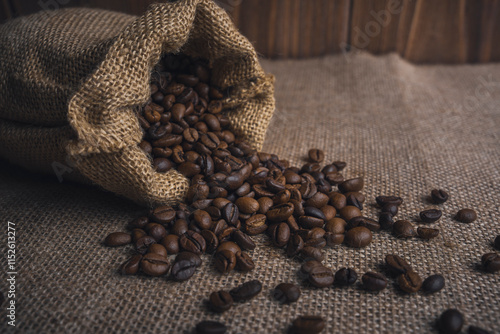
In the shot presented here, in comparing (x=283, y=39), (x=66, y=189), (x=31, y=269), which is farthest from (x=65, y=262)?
(x=283, y=39)

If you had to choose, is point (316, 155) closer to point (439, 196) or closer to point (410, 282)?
point (439, 196)

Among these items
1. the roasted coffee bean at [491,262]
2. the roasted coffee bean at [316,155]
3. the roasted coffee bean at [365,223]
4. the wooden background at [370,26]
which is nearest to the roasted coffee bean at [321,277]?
the roasted coffee bean at [365,223]

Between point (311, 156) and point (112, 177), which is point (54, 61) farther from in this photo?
point (311, 156)

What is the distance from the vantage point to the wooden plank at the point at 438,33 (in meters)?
2.68

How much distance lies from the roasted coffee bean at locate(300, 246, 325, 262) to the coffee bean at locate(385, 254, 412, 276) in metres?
0.18

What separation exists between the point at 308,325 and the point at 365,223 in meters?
0.46

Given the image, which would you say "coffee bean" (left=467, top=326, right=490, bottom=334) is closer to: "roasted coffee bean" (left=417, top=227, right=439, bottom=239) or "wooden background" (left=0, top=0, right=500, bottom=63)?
"roasted coffee bean" (left=417, top=227, right=439, bottom=239)

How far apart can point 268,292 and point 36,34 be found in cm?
119

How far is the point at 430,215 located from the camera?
57.5 inches

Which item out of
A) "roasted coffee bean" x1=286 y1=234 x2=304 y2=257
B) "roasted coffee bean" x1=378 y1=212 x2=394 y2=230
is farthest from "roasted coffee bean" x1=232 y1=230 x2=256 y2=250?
"roasted coffee bean" x1=378 y1=212 x2=394 y2=230

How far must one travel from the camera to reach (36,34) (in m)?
1.56

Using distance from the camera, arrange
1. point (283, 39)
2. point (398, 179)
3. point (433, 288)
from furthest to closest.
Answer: point (283, 39) → point (398, 179) → point (433, 288)

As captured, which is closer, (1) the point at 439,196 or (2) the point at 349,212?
(2) the point at 349,212

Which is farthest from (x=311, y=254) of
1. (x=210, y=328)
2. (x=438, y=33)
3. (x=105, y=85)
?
(x=438, y=33)
